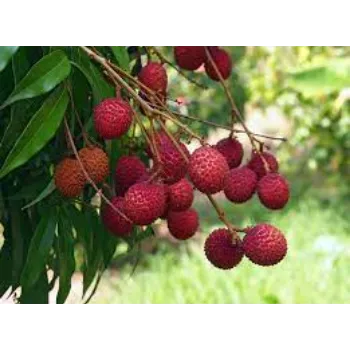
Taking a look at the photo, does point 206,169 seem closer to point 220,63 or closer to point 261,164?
point 261,164

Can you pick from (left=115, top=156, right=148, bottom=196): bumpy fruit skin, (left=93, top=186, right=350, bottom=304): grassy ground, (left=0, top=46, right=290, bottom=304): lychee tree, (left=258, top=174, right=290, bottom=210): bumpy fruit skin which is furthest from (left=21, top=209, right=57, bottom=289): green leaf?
(left=93, top=186, right=350, bottom=304): grassy ground

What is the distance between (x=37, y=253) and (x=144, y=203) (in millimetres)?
208

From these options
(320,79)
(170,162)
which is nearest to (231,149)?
(170,162)

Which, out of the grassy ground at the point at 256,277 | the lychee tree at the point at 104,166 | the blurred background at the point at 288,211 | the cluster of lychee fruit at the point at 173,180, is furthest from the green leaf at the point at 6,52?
the grassy ground at the point at 256,277

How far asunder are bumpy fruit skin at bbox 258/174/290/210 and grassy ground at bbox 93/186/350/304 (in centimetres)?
131

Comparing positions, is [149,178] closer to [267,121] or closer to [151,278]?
[151,278]

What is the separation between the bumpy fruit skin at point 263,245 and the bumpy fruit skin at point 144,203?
7 cm

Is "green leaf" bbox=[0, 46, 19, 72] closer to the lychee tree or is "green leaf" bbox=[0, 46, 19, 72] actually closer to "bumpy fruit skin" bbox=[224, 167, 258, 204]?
the lychee tree

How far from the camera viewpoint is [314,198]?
4.40 metres

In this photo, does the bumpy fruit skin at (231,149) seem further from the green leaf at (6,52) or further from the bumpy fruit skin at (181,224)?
the green leaf at (6,52)

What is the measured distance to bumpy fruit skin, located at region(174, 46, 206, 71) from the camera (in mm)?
821

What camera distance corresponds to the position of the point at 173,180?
661 millimetres

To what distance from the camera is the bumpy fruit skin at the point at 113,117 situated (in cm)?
64

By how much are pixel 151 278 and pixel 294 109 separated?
1.47m
